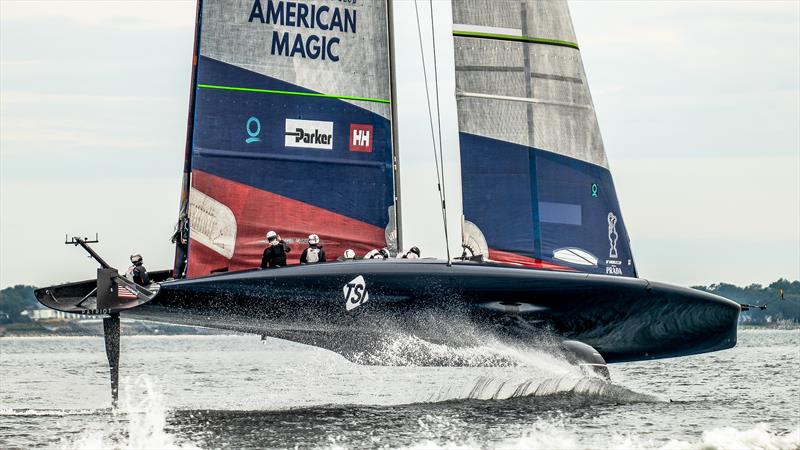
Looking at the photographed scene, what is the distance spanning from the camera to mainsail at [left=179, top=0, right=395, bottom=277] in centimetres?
1828

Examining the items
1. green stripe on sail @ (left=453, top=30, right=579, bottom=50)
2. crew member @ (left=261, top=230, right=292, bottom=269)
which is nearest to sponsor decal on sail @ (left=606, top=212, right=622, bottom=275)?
green stripe on sail @ (left=453, top=30, right=579, bottom=50)

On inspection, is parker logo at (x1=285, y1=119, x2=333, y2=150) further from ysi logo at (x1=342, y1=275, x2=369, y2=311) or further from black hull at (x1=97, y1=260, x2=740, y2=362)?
ysi logo at (x1=342, y1=275, x2=369, y2=311)

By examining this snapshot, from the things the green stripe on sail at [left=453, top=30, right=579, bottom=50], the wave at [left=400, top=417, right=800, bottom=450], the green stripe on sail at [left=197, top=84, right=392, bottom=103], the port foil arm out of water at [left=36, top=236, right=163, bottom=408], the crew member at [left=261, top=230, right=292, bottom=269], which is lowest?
the wave at [left=400, top=417, right=800, bottom=450]

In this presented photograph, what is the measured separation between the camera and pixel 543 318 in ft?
61.2

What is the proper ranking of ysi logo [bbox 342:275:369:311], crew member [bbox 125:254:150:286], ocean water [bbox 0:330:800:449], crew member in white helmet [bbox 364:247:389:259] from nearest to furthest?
ocean water [bbox 0:330:800:449], ysi logo [bbox 342:275:369:311], crew member [bbox 125:254:150:286], crew member in white helmet [bbox 364:247:389:259]

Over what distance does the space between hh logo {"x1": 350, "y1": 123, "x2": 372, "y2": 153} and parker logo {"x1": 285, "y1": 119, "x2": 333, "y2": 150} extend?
29cm

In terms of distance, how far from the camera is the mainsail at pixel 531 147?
63.1ft

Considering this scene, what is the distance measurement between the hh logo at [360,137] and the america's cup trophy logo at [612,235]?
349cm

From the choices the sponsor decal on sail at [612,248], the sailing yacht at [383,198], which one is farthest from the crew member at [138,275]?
the sponsor decal on sail at [612,248]

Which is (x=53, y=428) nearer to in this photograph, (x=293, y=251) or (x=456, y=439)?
(x=293, y=251)

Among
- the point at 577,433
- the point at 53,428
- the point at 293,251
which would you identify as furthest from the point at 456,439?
the point at 53,428

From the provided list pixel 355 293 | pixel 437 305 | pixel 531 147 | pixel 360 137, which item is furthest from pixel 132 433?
pixel 531 147

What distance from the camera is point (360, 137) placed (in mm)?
19062

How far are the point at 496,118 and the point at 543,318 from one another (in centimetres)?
277
